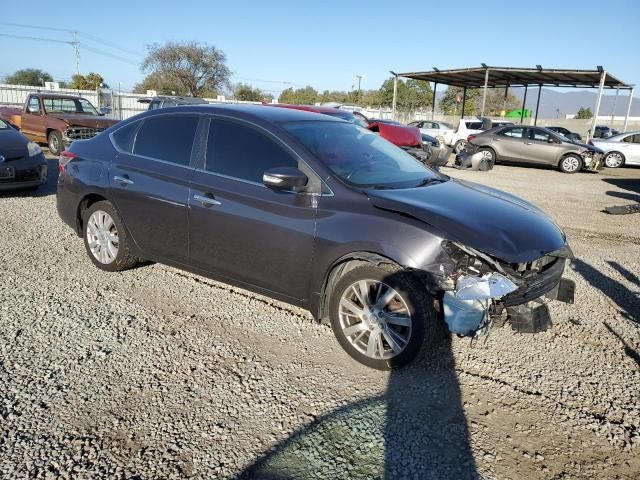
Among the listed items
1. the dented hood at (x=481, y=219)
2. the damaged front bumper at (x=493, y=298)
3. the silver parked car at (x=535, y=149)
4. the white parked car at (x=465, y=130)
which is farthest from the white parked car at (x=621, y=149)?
the damaged front bumper at (x=493, y=298)

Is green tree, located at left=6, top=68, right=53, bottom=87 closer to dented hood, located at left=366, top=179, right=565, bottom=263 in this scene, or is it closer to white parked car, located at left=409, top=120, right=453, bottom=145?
white parked car, located at left=409, top=120, right=453, bottom=145

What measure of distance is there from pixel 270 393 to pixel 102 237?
2.80 meters

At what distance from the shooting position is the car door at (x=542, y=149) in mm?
17109

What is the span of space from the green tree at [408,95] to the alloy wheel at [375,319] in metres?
61.4

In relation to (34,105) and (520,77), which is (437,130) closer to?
(520,77)

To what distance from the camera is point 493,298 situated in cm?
309

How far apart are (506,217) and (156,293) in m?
3.10

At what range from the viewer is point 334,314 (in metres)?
3.49

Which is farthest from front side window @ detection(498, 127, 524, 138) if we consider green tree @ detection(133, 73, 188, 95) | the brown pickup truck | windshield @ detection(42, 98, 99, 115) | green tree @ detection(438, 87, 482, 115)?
green tree @ detection(438, 87, 482, 115)

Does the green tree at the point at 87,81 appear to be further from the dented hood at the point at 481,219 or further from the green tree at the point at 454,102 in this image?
the dented hood at the point at 481,219

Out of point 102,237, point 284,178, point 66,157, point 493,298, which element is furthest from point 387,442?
point 66,157

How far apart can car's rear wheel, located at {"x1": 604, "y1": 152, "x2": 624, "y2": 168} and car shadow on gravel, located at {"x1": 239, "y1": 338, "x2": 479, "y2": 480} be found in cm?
1958

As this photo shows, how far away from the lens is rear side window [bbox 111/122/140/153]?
468cm

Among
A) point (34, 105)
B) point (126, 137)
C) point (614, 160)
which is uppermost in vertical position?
point (34, 105)
